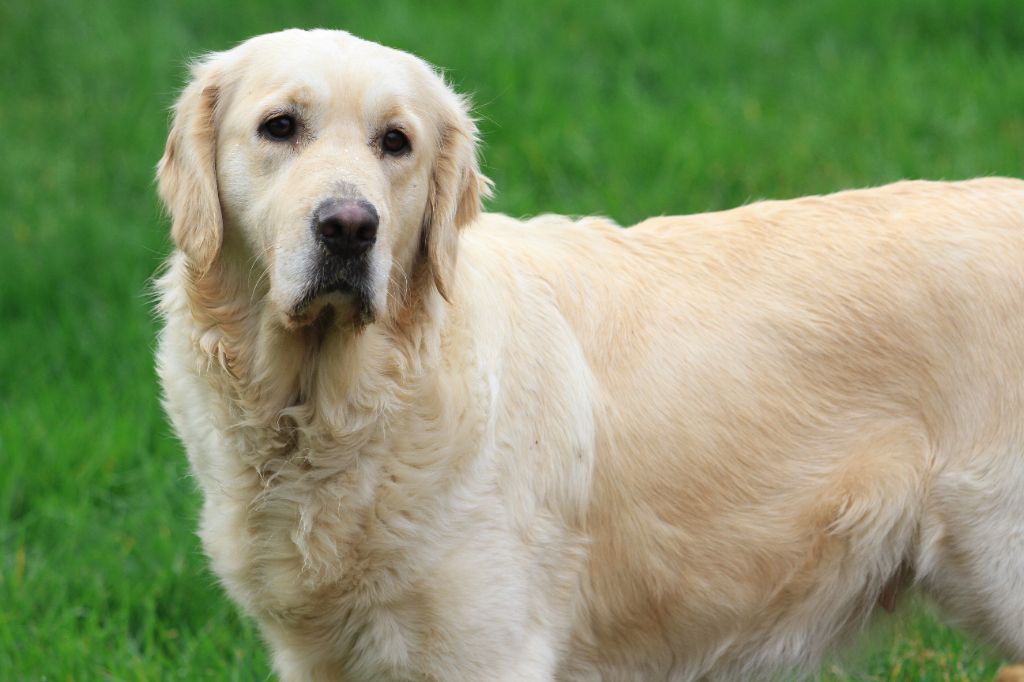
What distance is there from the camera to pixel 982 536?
3826 millimetres

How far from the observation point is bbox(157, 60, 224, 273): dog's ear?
3432 millimetres

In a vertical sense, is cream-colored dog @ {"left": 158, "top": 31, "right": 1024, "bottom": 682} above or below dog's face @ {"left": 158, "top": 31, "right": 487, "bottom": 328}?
below

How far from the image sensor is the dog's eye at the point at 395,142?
3422mm

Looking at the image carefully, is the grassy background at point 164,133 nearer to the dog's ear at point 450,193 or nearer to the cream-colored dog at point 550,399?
the cream-colored dog at point 550,399

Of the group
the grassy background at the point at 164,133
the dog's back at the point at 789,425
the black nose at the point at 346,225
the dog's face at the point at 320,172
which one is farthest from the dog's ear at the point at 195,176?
the grassy background at the point at 164,133

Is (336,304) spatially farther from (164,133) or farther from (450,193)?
(164,133)

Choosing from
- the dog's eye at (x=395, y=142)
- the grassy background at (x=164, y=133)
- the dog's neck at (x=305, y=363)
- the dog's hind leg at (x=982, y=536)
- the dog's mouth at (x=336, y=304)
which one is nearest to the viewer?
the dog's mouth at (x=336, y=304)

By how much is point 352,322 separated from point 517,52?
5.35 meters

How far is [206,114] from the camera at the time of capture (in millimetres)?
3518

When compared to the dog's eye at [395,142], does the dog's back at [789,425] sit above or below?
below

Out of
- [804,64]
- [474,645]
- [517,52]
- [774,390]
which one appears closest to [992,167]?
[804,64]

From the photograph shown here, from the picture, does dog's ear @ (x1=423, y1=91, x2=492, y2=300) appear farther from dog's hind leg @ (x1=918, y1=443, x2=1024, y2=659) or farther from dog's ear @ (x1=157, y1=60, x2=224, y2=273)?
dog's hind leg @ (x1=918, y1=443, x2=1024, y2=659)

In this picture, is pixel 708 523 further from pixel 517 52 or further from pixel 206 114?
pixel 517 52

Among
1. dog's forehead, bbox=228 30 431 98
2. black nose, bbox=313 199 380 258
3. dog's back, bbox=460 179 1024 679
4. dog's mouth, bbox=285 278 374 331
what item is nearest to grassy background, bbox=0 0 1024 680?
dog's back, bbox=460 179 1024 679
